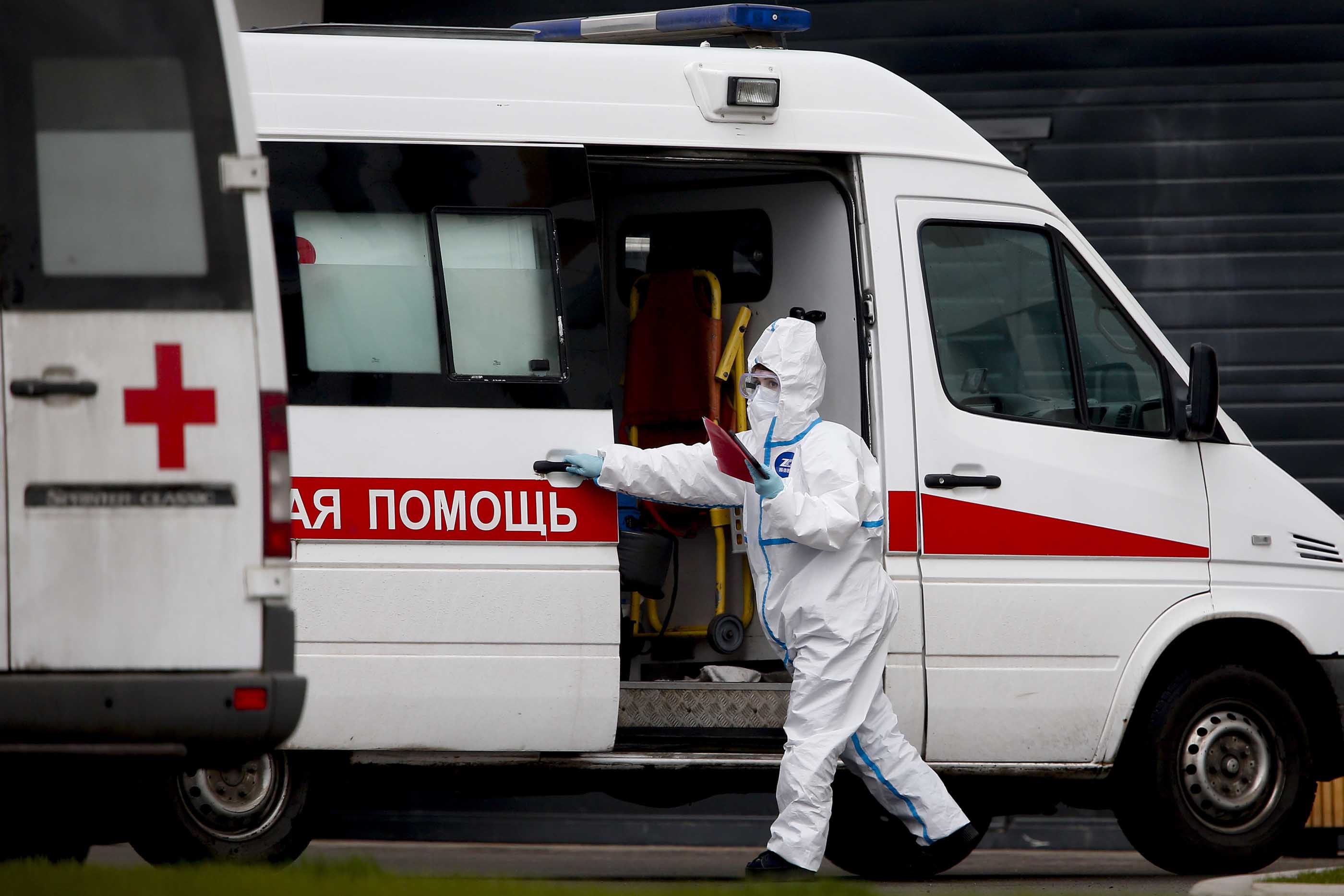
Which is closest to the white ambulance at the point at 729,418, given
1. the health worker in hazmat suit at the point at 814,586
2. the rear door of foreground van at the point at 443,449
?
the rear door of foreground van at the point at 443,449

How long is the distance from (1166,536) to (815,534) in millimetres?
1303

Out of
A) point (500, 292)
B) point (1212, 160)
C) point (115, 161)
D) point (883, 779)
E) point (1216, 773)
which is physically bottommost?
point (1216, 773)

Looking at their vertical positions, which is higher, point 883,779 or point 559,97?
point 559,97

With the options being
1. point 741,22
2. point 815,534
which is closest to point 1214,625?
point 815,534

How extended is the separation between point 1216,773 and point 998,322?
5.72 ft

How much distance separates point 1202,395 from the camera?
6004mm

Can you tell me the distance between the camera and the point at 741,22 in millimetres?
5988

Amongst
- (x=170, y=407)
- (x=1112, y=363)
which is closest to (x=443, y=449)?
(x=170, y=407)

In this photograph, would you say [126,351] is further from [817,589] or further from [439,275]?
[817,589]

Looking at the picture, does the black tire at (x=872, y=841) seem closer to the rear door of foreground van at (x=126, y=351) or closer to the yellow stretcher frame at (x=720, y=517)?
the yellow stretcher frame at (x=720, y=517)

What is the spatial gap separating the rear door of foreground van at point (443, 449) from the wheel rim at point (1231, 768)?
2090 millimetres

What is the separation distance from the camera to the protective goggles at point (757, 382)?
595cm

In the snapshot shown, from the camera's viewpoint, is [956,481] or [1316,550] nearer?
[956,481]

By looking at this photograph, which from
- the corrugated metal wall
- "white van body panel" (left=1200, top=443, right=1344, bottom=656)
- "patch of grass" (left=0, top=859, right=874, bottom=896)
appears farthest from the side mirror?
the corrugated metal wall
